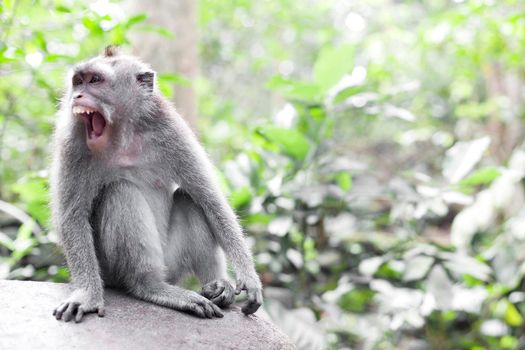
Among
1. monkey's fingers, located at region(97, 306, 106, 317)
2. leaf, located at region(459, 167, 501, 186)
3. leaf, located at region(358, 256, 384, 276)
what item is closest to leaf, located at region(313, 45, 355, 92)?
leaf, located at region(459, 167, 501, 186)

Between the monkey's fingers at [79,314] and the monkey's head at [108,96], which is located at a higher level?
the monkey's head at [108,96]

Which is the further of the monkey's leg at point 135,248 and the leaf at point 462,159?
the leaf at point 462,159

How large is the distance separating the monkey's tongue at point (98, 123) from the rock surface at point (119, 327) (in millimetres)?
949

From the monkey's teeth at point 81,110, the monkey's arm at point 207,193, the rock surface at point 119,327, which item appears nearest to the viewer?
the rock surface at point 119,327

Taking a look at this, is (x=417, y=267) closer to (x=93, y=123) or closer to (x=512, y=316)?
(x=512, y=316)

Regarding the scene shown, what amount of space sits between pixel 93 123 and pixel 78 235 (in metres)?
0.68

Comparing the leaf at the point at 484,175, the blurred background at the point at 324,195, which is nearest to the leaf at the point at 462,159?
the blurred background at the point at 324,195

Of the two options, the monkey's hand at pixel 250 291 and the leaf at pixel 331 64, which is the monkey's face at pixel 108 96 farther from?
the leaf at pixel 331 64

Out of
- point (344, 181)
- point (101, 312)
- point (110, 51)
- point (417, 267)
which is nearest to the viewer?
point (101, 312)

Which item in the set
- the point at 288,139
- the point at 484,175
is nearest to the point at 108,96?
the point at 288,139

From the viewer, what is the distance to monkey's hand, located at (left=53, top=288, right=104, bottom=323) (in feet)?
10.3

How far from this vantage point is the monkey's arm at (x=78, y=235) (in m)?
3.33

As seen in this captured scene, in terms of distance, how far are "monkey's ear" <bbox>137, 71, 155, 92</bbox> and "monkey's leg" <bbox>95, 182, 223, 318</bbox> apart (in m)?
0.67

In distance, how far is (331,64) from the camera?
231 inches
